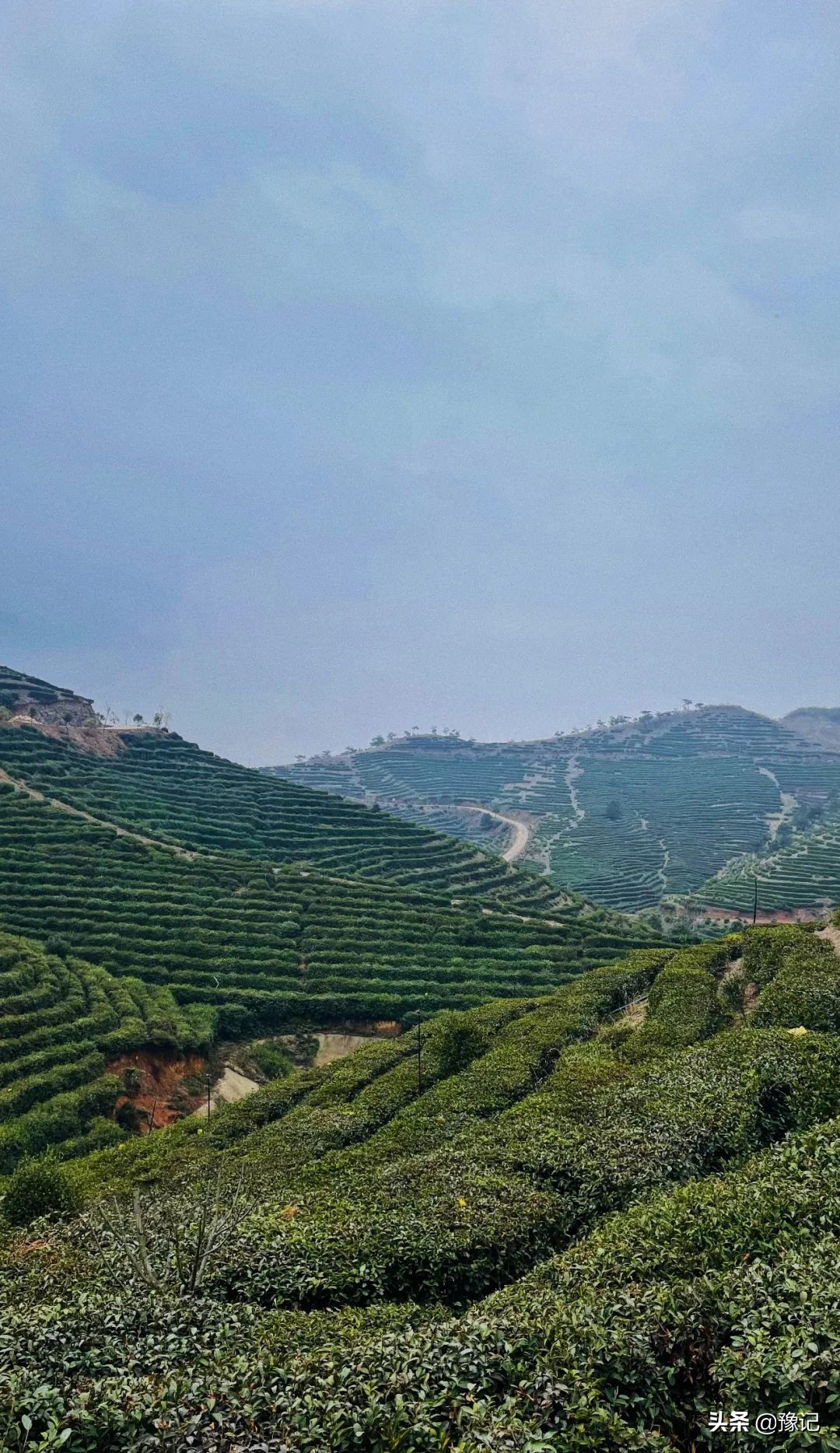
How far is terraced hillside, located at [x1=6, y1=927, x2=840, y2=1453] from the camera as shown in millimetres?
6922

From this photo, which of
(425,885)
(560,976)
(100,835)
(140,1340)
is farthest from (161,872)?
(140,1340)

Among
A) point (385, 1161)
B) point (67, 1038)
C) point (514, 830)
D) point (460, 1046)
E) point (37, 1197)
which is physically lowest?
point (67, 1038)

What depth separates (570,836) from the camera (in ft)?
463

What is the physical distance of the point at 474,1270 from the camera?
12.1 m

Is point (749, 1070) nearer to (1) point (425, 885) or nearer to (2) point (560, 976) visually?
(2) point (560, 976)

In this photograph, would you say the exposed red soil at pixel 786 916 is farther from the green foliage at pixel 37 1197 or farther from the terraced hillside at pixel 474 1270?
the green foliage at pixel 37 1197

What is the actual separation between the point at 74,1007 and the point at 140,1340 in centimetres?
3040

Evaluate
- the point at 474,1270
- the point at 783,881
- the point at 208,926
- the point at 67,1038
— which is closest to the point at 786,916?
the point at 783,881

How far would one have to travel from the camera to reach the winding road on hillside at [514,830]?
4974 inches

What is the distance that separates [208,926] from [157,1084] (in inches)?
553

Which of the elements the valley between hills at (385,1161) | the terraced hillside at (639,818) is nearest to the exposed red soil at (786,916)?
the terraced hillside at (639,818)

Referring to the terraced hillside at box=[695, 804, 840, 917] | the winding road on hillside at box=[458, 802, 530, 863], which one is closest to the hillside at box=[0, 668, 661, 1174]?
the terraced hillside at box=[695, 804, 840, 917]

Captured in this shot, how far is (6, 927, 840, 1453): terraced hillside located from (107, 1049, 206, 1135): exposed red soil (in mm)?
7930

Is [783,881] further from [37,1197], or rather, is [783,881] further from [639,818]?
[37,1197]
